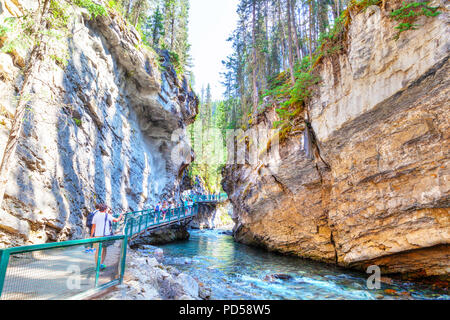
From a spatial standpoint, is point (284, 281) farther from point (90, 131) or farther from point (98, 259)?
point (90, 131)

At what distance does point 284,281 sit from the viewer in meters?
8.86

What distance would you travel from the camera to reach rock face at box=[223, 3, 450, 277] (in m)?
7.42

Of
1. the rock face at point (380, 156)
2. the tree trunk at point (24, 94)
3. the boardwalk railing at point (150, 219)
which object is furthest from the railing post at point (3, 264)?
the rock face at point (380, 156)

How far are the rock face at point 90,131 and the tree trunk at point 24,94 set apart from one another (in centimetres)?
25

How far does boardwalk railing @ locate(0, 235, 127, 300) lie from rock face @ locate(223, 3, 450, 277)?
31.8 feet

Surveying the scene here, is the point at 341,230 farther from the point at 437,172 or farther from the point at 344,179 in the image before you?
the point at 437,172

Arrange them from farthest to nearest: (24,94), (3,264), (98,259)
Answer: (24,94) → (98,259) → (3,264)

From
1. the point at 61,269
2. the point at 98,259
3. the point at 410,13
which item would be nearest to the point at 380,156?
the point at 410,13

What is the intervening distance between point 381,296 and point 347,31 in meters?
11.3

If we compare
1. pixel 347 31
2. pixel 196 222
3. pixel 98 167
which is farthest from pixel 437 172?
pixel 196 222

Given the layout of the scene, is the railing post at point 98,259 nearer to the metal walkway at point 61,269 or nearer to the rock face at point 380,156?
the metal walkway at point 61,269

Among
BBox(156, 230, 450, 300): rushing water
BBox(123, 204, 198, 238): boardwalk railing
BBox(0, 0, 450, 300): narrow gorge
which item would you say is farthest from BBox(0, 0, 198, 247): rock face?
BBox(156, 230, 450, 300): rushing water

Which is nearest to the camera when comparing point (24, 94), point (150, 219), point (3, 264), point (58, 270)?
point (3, 264)

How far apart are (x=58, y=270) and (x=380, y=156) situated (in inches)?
416
